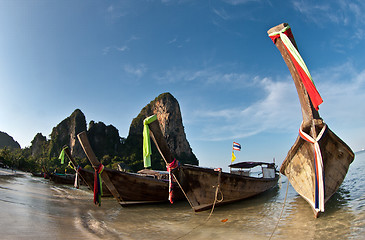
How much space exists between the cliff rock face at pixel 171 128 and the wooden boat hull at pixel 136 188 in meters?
62.9

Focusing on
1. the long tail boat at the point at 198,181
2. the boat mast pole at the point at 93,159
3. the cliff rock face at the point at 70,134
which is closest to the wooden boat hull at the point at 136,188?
the boat mast pole at the point at 93,159

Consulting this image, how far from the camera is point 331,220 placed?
4.98m

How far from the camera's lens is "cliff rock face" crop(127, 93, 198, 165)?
2904 inches

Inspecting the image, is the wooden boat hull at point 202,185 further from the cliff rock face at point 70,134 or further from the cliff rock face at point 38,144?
the cliff rock face at point 38,144

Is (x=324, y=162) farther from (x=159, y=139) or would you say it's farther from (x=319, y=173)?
(x=159, y=139)

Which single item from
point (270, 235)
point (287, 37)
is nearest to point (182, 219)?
point (270, 235)

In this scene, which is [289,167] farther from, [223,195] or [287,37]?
[287,37]

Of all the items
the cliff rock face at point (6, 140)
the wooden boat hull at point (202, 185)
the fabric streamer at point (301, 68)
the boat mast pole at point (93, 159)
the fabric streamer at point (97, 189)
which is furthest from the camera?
the cliff rock face at point (6, 140)

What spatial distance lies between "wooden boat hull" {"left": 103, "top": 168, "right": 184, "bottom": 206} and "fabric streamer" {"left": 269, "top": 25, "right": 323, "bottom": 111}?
729 centimetres

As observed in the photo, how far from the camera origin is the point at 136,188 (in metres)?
8.58

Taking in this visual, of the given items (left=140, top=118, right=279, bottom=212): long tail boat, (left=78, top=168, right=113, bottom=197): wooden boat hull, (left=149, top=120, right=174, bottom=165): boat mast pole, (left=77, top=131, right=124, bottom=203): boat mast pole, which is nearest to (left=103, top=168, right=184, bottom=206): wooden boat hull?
(left=77, top=131, right=124, bottom=203): boat mast pole

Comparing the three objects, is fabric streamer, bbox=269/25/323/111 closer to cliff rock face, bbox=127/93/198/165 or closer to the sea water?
the sea water

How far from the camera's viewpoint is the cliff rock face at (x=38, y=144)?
262 feet

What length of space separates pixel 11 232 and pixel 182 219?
443 centimetres
